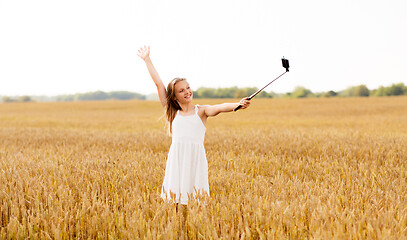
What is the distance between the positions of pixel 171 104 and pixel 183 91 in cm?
25

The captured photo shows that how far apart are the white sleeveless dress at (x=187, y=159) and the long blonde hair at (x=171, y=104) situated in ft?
0.46

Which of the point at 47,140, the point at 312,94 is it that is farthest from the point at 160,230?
the point at 312,94

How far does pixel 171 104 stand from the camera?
3760mm

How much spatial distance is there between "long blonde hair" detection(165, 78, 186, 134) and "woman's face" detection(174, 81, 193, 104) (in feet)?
0.15

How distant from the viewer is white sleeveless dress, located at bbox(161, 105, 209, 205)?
3621 mm

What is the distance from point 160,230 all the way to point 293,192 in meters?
1.76

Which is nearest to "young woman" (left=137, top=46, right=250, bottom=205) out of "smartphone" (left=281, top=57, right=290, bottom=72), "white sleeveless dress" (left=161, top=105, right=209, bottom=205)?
"white sleeveless dress" (left=161, top=105, right=209, bottom=205)

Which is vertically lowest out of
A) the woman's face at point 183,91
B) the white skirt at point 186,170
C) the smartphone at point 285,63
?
the white skirt at point 186,170

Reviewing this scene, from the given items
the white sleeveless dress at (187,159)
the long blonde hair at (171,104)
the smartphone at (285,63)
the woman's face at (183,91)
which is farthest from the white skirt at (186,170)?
the smartphone at (285,63)

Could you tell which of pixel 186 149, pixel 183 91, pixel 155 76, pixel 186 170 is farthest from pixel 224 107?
pixel 155 76

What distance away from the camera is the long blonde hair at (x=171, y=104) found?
3.65 meters

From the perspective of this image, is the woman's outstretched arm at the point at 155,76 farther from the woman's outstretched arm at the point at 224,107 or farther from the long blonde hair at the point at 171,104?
the woman's outstretched arm at the point at 224,107

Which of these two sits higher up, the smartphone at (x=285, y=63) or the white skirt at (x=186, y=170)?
the smartphone at (x=285, y=63)

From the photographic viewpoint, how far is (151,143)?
28.5ft
